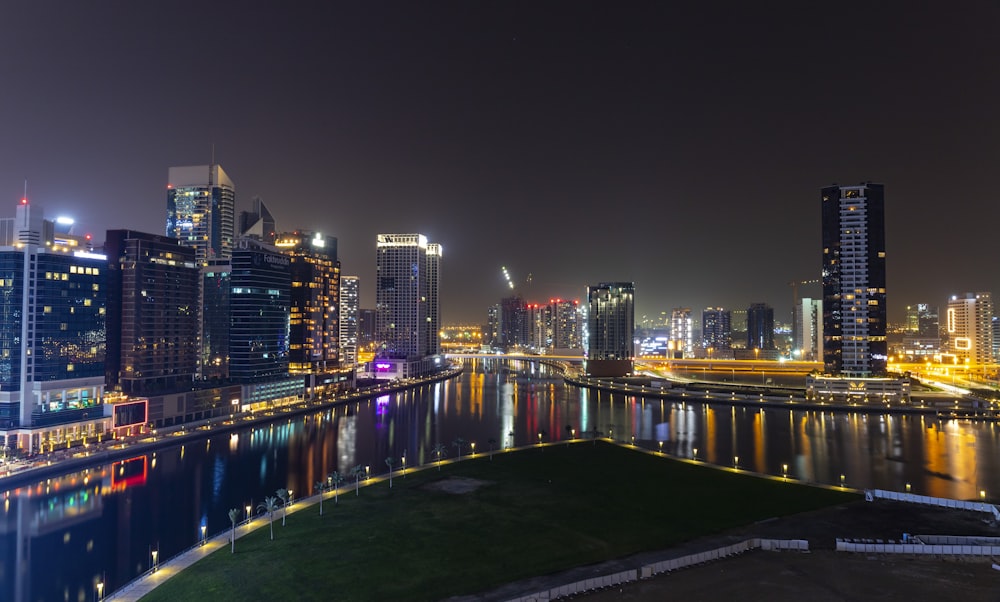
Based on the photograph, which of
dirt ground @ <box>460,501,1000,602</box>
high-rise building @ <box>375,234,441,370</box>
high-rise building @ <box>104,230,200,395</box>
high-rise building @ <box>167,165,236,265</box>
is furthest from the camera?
high-rise building @ <box>375,234,441,370</box>

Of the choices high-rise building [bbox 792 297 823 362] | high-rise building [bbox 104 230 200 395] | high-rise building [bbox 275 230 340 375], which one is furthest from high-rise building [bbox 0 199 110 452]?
high-rise building [bbox 792 297 823 362]

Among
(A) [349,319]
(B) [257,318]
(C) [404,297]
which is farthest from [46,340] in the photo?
(A) [349,319]

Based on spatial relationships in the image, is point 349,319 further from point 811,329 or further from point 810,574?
point 810,574

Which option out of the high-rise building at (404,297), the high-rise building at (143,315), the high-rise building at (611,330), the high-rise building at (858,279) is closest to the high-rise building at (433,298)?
the high-rise building at (404,297)

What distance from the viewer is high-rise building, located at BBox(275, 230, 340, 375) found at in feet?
326

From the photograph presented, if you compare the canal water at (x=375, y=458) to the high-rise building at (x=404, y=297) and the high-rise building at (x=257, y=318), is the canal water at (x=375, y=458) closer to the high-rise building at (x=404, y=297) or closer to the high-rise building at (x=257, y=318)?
the high-rise building at (x=257, y=318)

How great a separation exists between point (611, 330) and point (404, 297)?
49147 mm

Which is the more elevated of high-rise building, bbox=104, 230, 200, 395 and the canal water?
high-rise building, bbox=104, 230, 200, 395

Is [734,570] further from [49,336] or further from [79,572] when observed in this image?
[49,336]

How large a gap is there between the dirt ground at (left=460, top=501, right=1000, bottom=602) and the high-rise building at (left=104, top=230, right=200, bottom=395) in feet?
193

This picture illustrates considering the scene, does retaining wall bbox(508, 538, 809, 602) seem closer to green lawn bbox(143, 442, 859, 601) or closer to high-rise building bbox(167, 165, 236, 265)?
green lawn bbox(143, 442, 859, 601)

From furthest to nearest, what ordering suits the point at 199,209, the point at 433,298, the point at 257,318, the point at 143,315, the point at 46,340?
the point at 433,298 < the point at 199,209 < the point at 257,318 < the point at 143,315 < the point at 46,340

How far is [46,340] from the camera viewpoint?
53.1 m

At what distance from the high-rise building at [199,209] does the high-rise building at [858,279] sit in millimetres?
100711
